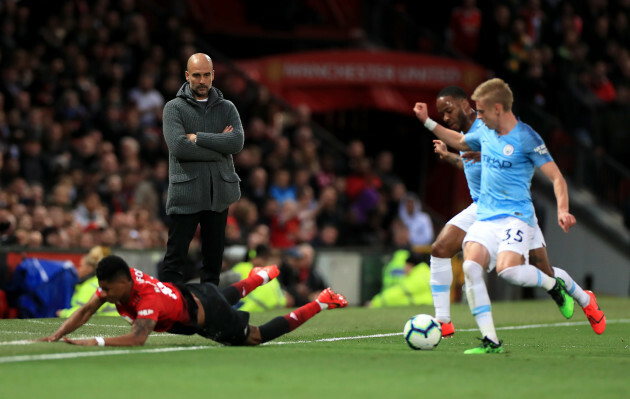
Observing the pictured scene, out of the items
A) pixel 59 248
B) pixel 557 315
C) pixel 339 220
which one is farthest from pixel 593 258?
pixel 59 248

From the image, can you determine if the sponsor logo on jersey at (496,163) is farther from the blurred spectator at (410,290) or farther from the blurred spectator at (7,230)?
the blurred spectator at (410,290)

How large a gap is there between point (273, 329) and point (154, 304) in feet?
3.71

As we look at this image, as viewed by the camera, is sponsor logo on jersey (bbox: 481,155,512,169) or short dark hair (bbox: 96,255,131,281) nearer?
short dark hair (bbox: 96,255,131,281)

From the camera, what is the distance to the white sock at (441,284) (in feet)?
34.4

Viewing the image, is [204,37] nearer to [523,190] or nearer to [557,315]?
[557,315]

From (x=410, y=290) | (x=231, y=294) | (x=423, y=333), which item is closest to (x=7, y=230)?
(x=231, y=294)

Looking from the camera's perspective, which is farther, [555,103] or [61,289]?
[555,103]

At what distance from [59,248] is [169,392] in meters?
8.29

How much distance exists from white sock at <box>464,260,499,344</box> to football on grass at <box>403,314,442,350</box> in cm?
40

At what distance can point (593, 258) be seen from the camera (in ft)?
76.2

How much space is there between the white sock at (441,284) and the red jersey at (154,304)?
276 cm

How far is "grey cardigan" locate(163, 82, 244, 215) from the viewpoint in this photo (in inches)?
391

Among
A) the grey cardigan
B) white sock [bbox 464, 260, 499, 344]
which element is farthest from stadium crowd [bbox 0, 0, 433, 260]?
white sock [bbox 464, 260, 499, 344]

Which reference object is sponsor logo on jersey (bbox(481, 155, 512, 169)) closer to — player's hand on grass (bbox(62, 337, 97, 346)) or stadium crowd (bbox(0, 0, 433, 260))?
player's hand on grass (bbox(62, 337, 97, 346))
